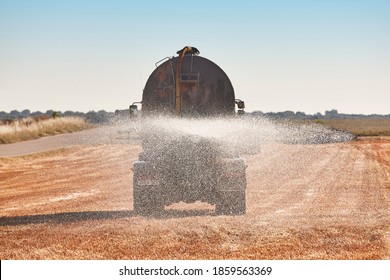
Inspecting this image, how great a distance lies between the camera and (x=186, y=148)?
1334 centimetres

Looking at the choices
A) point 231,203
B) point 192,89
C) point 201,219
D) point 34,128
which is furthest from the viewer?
point 34,128

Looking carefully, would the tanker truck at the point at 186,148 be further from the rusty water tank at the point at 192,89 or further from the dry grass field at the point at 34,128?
the dry grass field at the point at 34,128

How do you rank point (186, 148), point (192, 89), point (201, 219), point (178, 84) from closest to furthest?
1. point (201, 219)
2. point (186, 148)
3. point (178, 84)
4. point (192, 89)

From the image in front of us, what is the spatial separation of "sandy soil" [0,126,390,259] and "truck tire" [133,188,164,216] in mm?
252

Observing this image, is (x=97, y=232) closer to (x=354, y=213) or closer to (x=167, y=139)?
(x=167, y=139)

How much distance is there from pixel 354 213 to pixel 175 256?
5894 mm

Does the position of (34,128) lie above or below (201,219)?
above

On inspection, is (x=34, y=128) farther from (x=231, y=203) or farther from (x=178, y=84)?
(x=231, y=203)

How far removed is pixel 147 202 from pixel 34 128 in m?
33.6

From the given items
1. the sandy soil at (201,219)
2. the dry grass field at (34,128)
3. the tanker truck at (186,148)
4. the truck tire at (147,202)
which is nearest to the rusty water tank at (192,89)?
the tanker truck at (186,148)

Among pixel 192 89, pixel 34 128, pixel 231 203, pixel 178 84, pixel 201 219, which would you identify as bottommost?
pixel 201 219

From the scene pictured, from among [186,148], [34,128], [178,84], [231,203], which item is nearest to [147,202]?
[186,148]

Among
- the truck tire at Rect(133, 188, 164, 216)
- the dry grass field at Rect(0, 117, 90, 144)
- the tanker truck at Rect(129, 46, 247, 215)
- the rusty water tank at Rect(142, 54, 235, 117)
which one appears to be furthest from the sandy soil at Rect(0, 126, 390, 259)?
the dry grass field at Rect(0, 117, 90, 144)

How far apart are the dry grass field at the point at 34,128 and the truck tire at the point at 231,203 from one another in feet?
90.0
